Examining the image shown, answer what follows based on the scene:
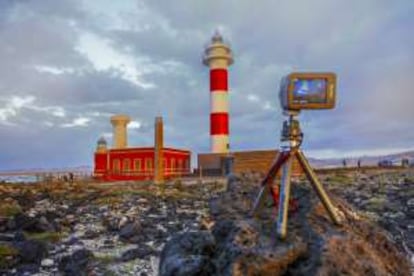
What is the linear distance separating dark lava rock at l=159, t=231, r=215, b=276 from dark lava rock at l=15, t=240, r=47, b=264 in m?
4.78

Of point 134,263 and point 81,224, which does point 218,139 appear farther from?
point 134,263

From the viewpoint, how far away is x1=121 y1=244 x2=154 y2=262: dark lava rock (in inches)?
387

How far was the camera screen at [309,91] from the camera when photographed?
16.2ft

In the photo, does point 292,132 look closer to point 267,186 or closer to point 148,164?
point 267,186

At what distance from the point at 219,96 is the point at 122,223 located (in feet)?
104

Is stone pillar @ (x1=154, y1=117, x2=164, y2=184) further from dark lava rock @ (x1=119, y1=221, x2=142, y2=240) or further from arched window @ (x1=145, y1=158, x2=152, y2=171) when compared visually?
arched window @ (x1=145, y1=158, x2=152, y2=171)

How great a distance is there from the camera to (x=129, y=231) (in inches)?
482

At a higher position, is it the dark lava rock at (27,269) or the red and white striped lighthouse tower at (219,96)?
the red and white striped lighthouse tower at (219,96)

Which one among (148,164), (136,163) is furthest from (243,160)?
(136,163)

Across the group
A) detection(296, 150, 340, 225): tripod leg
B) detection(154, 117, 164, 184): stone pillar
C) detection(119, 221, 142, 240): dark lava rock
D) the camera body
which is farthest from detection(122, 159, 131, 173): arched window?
the camera body

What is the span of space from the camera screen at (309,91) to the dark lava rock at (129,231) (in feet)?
25.9

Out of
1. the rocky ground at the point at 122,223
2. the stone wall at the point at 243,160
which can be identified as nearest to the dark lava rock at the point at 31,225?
the rocky ground at the point at 122,223

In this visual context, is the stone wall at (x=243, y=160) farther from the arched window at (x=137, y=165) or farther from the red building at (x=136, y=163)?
the arched window at (x=137, y=165)

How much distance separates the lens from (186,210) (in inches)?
675
